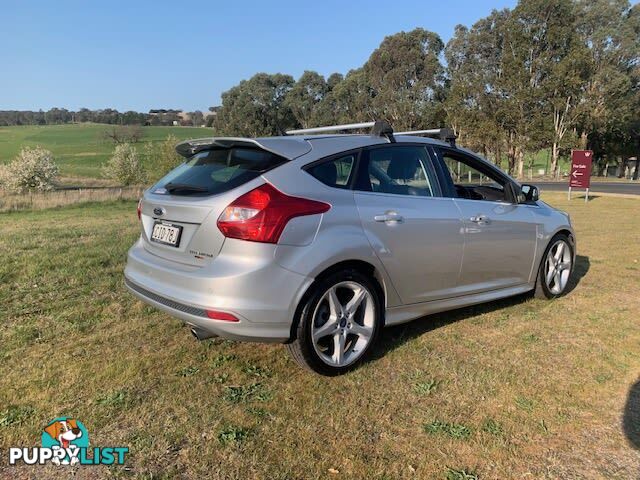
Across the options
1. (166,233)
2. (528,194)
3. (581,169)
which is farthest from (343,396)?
(581,169)

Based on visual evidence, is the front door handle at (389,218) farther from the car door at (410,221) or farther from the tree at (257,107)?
the tree at (257,107)

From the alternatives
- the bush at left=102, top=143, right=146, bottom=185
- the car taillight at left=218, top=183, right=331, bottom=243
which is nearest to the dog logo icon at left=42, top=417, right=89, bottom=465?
the car taillight at left=218, top=183, right=331, bottom=243

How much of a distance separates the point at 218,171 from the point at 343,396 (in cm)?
172

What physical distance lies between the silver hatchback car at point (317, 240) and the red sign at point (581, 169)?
704 inches

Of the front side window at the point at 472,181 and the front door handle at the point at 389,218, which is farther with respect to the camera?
the front side window at the point at 472,181

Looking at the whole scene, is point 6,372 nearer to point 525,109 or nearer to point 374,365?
point 374,365

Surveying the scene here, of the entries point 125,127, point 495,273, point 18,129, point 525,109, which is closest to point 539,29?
point 525,109

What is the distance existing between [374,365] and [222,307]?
127cm

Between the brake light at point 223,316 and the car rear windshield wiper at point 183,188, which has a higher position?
the car rear windshield wiper at point 183,188

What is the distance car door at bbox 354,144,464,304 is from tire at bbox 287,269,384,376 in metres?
0.28

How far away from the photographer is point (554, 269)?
5.30 metres

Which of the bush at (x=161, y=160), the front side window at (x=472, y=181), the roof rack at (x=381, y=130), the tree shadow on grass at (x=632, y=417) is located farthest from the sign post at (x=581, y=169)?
the bush at (x=161, y=160)

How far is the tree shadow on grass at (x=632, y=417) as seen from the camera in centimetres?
272

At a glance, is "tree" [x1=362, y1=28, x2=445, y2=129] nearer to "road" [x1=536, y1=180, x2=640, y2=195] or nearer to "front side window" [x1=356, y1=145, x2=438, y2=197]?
"road" [x1=536, y1=180, x2=640, y2=195]
